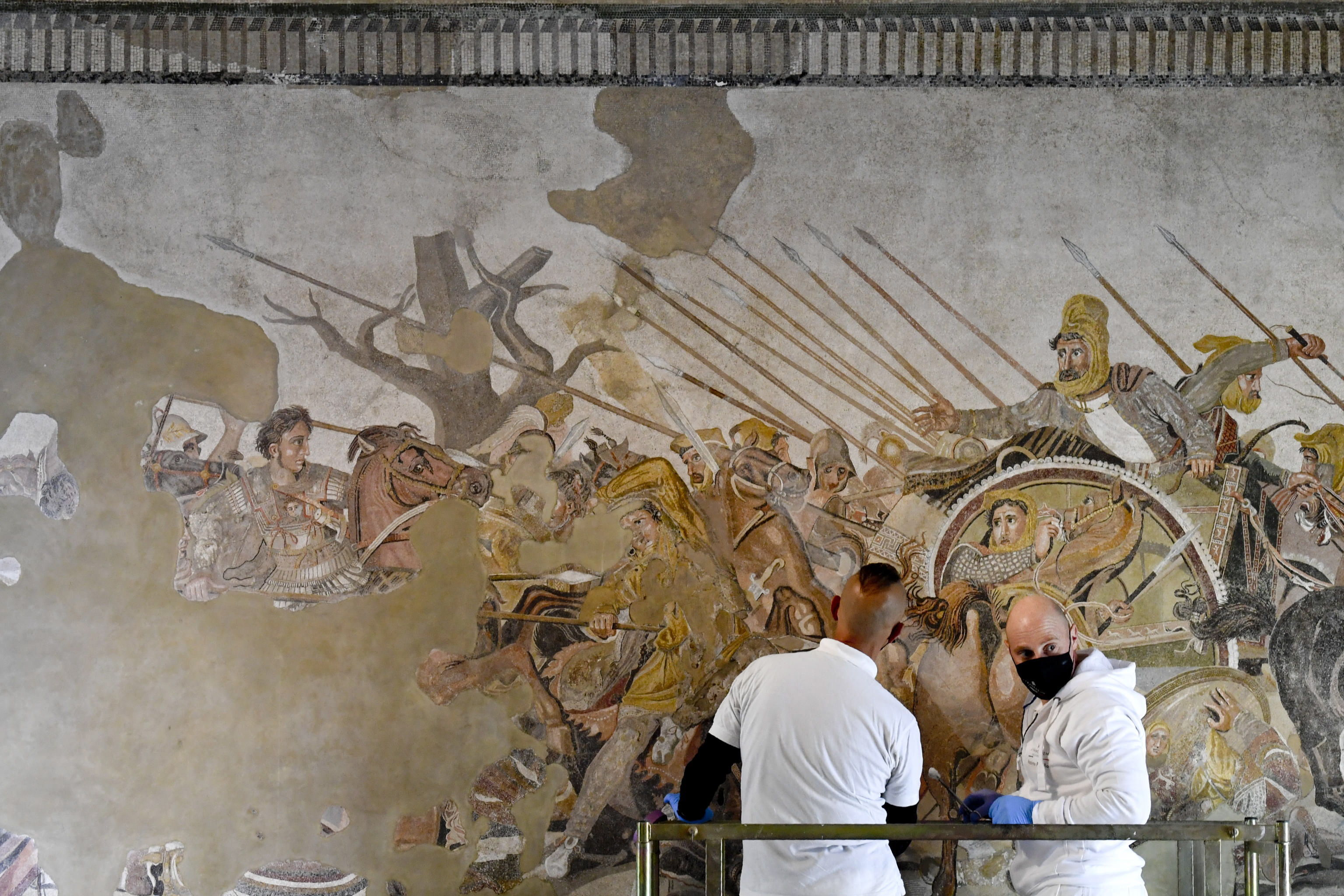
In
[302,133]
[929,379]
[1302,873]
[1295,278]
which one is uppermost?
[302,133]

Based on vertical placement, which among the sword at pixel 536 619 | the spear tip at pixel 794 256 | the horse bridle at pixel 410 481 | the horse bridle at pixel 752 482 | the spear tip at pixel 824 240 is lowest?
the sword at pixel 536 619

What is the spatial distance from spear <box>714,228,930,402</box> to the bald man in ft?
3.44

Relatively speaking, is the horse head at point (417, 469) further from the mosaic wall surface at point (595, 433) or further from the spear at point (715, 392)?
the spear at point (715, 392)

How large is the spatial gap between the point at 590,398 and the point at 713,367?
1.77ft

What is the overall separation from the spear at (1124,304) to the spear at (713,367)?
139cm

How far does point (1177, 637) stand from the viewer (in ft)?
14.0

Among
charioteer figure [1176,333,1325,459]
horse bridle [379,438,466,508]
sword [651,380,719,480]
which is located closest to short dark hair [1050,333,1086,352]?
charioteer figure [1176,333,1325,459]

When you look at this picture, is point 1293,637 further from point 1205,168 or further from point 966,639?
point 1205,168

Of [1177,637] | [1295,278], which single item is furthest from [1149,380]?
[1177,637]

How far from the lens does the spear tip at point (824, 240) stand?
176 inches

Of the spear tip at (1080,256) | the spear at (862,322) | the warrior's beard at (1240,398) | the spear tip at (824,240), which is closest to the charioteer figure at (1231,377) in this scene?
the warrior's beard at (1240,398)

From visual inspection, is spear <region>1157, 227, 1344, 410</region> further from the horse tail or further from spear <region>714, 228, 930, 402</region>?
the horse tail

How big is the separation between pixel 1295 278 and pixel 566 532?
3.29m

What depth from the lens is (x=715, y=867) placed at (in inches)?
107
